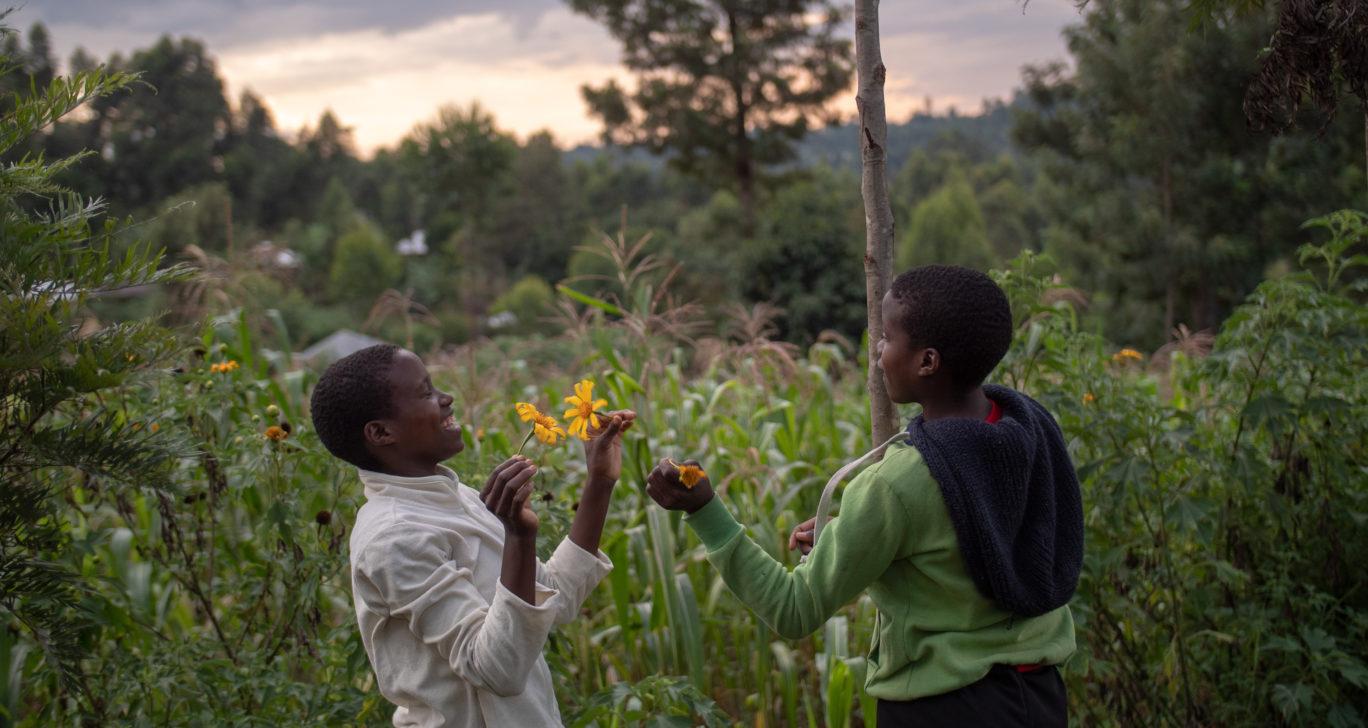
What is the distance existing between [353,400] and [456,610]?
1.30 ft

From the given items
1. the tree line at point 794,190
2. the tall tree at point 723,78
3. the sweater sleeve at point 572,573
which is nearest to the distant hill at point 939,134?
the tree line at point 794,190

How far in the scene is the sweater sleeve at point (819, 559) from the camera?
1.58m

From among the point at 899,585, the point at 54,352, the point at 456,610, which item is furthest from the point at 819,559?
the point at 54,352

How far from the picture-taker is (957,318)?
161 centimetres

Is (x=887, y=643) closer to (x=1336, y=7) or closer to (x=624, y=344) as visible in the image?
(x=1336, y=7)

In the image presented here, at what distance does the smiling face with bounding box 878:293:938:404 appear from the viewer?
5.37 feet

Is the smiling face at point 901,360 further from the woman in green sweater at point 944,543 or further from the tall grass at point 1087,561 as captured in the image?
the tall grass at point 1087,561

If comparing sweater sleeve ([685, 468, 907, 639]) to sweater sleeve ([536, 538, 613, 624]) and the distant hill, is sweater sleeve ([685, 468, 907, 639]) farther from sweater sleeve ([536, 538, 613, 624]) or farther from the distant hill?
the distant hill

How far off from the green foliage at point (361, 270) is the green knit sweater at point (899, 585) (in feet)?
131

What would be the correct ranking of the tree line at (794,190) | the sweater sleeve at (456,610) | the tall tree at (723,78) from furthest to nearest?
the tall tree at (723,78), the tree line at (794,190), the sweater sleeve at (456,610)

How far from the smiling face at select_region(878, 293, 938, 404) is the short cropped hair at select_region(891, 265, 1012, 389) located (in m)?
0.01

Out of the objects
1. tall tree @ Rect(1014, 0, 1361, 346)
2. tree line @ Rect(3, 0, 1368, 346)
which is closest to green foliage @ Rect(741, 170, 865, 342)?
tree line @ Rect(3, 0, 1368, 346)

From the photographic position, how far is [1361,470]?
2.69m

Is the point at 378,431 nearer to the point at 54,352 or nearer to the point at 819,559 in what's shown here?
the point at 54,352
